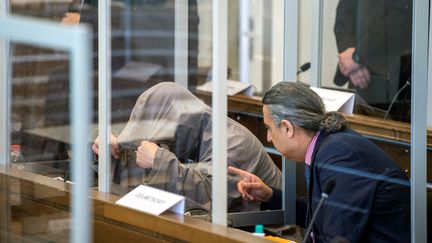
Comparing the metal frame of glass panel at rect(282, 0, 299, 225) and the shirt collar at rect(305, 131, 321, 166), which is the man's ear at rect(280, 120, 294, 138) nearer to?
the shirt collar at rect(305, 131, 321, 166)

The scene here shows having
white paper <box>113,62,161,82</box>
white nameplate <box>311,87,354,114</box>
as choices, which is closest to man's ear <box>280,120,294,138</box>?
white nameplate <box>311,87,354,114</box>

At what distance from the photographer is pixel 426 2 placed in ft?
10.3

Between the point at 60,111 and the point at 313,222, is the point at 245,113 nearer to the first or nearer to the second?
the point at 313,222

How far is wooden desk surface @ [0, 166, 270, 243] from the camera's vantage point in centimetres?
254

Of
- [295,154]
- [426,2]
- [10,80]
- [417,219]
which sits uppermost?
[426,2]

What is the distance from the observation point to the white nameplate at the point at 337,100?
3.40 meters

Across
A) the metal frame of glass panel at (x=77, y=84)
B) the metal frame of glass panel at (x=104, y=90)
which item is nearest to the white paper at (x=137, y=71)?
the metal frame of glass panel at (x=104, y=90)

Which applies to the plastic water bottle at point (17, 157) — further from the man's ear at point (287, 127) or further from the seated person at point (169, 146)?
the man's ear at point (287, 127)

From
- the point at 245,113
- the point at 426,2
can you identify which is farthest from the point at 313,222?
the point at 245,113

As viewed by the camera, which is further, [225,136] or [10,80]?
[10,80]

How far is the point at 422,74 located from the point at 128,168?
1.01 meters

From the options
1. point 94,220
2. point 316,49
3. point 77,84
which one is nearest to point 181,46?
point 94,220

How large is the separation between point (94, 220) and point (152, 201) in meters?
0.26

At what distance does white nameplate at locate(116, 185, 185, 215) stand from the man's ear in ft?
1.50
